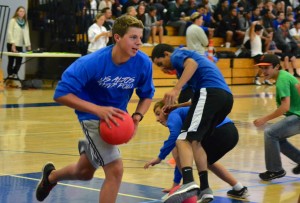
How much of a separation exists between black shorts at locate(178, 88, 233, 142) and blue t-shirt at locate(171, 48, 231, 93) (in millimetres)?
61

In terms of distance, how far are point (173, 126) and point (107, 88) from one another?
4.47 feet

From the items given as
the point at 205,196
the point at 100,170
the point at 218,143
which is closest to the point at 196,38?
the point at 100,170

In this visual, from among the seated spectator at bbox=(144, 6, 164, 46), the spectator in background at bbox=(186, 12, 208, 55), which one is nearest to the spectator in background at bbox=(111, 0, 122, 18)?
the seated spectator at bbox=(144, 6, 164, 46)

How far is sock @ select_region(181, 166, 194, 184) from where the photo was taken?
20.5 feet

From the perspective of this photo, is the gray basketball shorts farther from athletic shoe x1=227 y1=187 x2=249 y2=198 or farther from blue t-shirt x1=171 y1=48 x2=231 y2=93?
athletic shoe x1=227 y1=187 x2=249 y2=198

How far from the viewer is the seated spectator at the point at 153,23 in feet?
74.4

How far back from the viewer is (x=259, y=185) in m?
7.66

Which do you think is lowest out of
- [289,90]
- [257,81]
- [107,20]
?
[257,81]

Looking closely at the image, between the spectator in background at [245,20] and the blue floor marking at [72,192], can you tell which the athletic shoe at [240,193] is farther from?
the spectator in background at [245,20]

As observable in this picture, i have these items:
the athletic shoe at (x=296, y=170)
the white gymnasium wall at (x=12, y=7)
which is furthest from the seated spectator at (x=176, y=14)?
the athletic shoe at (x=296, y=170)

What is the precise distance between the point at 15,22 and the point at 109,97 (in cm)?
1506

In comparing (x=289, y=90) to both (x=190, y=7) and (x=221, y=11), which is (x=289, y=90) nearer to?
(x=190, y=7)

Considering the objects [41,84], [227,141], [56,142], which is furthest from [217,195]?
[41,84]

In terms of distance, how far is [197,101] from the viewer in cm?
668
